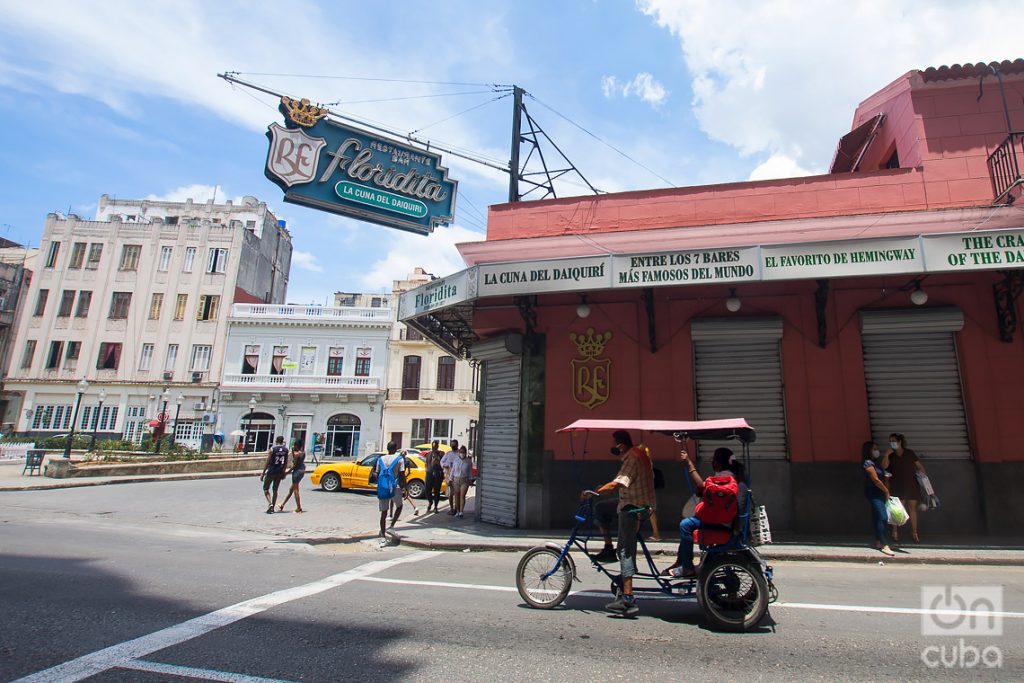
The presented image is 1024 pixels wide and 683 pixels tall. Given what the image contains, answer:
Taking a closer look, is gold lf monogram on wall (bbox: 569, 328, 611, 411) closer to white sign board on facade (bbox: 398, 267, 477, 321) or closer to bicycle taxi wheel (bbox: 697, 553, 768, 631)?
white sign board on facade (bbox: 398, 267, 477, 321)

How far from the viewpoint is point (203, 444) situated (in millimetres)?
33969

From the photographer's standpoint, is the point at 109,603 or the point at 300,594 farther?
the point at 300,594

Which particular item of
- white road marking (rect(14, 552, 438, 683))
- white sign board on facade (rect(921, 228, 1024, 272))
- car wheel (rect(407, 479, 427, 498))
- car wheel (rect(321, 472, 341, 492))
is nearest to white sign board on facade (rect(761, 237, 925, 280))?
white sign board on facade (rect(921, 228, 1024, 272))

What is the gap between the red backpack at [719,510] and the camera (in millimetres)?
5340

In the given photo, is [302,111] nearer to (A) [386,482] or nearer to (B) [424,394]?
(A) [386,482]

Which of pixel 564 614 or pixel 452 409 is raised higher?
pixel 452 409

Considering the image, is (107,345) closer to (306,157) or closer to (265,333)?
(265,333)

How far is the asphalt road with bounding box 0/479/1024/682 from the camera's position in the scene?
159 inches

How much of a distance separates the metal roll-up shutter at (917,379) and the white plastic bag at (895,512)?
221 cm

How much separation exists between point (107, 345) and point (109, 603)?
41867 mm

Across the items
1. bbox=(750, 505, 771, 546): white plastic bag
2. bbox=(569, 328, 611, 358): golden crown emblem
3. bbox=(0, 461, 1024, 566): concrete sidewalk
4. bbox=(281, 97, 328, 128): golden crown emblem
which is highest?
bbox=(281, 97, 328, 128): golden crown emblem

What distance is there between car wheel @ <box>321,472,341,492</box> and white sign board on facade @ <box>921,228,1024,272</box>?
57.3 feet

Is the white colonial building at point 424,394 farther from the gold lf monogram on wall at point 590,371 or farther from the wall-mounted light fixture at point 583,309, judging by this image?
the wall-mounted light fixture at point 583,309

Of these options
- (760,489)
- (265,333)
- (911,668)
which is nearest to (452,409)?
(265,333)
